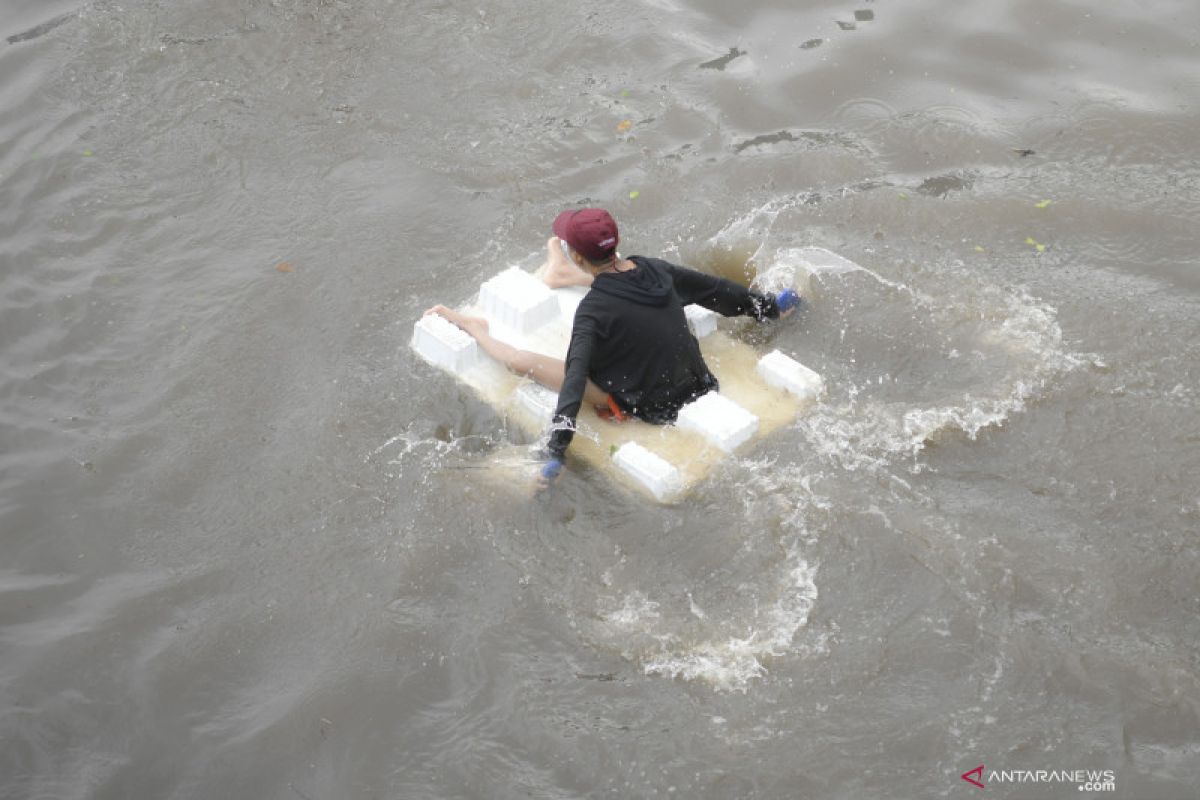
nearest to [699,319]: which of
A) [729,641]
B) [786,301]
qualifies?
[786,301]

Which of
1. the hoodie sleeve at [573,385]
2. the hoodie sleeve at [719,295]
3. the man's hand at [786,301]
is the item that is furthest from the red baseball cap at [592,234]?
the man's hand at [786,301]

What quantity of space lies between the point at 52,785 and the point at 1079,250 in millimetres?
6190

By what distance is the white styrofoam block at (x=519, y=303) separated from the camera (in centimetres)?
603

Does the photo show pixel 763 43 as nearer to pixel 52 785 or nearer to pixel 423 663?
pixel 423 663

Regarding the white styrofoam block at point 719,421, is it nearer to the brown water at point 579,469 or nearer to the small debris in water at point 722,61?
the brown water at point 579,469

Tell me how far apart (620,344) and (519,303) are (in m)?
0.87

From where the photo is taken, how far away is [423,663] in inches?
189

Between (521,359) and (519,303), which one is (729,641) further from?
(519,303)

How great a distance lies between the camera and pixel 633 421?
566cm

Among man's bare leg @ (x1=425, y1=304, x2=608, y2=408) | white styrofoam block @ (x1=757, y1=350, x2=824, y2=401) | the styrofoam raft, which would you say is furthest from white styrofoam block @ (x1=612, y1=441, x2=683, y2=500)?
white styrofoam block @ (x1=757, y1=350, x2=824, y2=401)

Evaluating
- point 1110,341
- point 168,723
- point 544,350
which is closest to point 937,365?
point 1110,341

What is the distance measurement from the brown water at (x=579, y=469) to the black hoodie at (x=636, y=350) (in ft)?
1.55

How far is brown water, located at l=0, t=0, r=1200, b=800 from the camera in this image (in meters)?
4.48

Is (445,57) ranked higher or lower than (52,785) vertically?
higher
